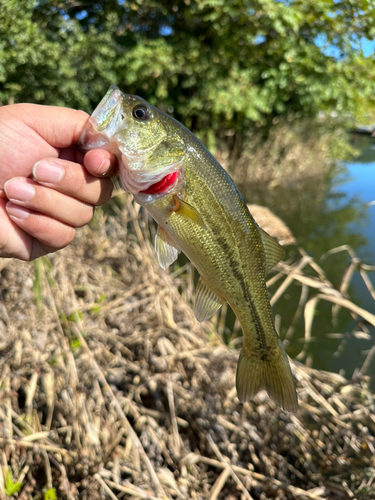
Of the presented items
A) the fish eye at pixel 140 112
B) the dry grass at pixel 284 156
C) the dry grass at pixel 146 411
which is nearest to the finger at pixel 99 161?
the fish eye at pixel 140 112

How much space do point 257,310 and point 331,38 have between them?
12.2 metres

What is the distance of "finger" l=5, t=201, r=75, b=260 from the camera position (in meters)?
1.75

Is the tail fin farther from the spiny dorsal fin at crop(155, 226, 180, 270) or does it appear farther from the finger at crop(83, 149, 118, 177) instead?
the finger at crop(83, 149, 118, 177)

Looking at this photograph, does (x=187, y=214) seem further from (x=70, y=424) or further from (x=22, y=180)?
(x=70, y=424)

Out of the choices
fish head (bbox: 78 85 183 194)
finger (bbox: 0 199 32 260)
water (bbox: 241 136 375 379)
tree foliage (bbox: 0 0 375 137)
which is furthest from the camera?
tree foliage (bbox: 0 0 375 137)

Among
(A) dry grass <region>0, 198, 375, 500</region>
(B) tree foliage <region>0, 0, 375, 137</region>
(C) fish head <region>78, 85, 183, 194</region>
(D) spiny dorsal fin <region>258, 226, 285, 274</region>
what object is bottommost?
(A) dry grass <region>0, 198, 375, 500</region>

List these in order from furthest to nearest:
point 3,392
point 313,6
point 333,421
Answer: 1. point 313,6
2. point 333,421
3. point 3,392

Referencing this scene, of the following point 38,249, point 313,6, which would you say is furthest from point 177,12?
point 38,249

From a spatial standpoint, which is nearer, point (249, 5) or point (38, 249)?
point (38, 249)

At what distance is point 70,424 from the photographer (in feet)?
A: 9.13

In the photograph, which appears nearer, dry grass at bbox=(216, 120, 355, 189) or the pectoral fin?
the pectoral fin

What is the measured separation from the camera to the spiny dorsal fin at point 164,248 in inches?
67.7

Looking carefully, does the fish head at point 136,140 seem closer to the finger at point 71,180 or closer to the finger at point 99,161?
the finger at point 99,161

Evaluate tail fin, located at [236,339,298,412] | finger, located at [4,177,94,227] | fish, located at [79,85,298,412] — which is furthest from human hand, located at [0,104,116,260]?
tail fin, located at [236,339,298,412]
